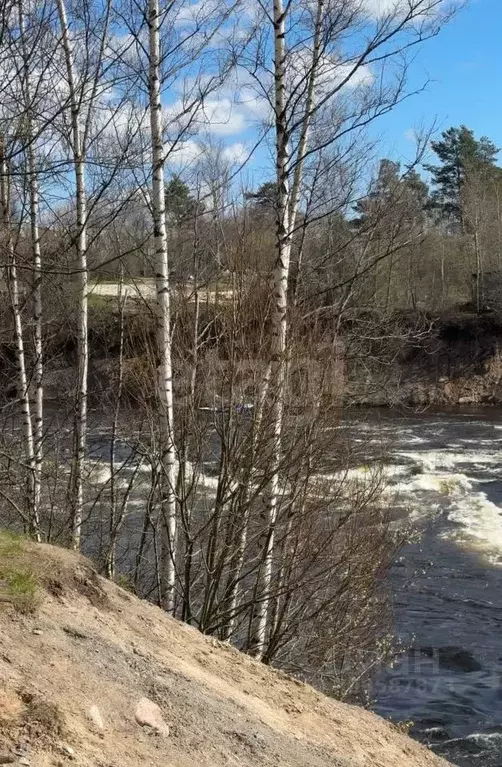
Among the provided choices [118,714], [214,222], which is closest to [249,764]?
[118,714]

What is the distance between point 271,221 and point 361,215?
2.28 metres

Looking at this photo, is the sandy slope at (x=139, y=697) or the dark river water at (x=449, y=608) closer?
the sandy slope at (x=139, y=697)

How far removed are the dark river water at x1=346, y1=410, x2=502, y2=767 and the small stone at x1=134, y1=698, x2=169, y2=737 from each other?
5275 mm

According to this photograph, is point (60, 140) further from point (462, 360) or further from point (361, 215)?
point (462, 360)

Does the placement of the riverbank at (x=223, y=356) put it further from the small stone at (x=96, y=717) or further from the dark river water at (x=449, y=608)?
the small stone at (x=96, y=717)

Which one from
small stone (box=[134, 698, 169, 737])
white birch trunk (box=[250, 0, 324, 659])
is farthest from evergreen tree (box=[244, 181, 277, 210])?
small stone (box=[134, 698, 169, 737])

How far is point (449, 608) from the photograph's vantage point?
12.6 meters

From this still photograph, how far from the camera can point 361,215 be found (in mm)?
10516

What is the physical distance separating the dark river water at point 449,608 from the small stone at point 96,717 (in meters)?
5.74

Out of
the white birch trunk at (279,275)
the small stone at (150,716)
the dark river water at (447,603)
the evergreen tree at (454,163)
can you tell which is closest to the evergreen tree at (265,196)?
the white birch trunk at (279,275)

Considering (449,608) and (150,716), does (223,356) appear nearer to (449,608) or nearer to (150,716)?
(150,716)

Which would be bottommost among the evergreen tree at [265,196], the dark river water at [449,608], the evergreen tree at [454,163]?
the dark river water at [449,608]

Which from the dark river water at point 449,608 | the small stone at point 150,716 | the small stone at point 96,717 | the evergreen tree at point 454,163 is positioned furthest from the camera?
the evergreen tree at point 454,163

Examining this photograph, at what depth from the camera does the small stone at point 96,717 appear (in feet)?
13.1
